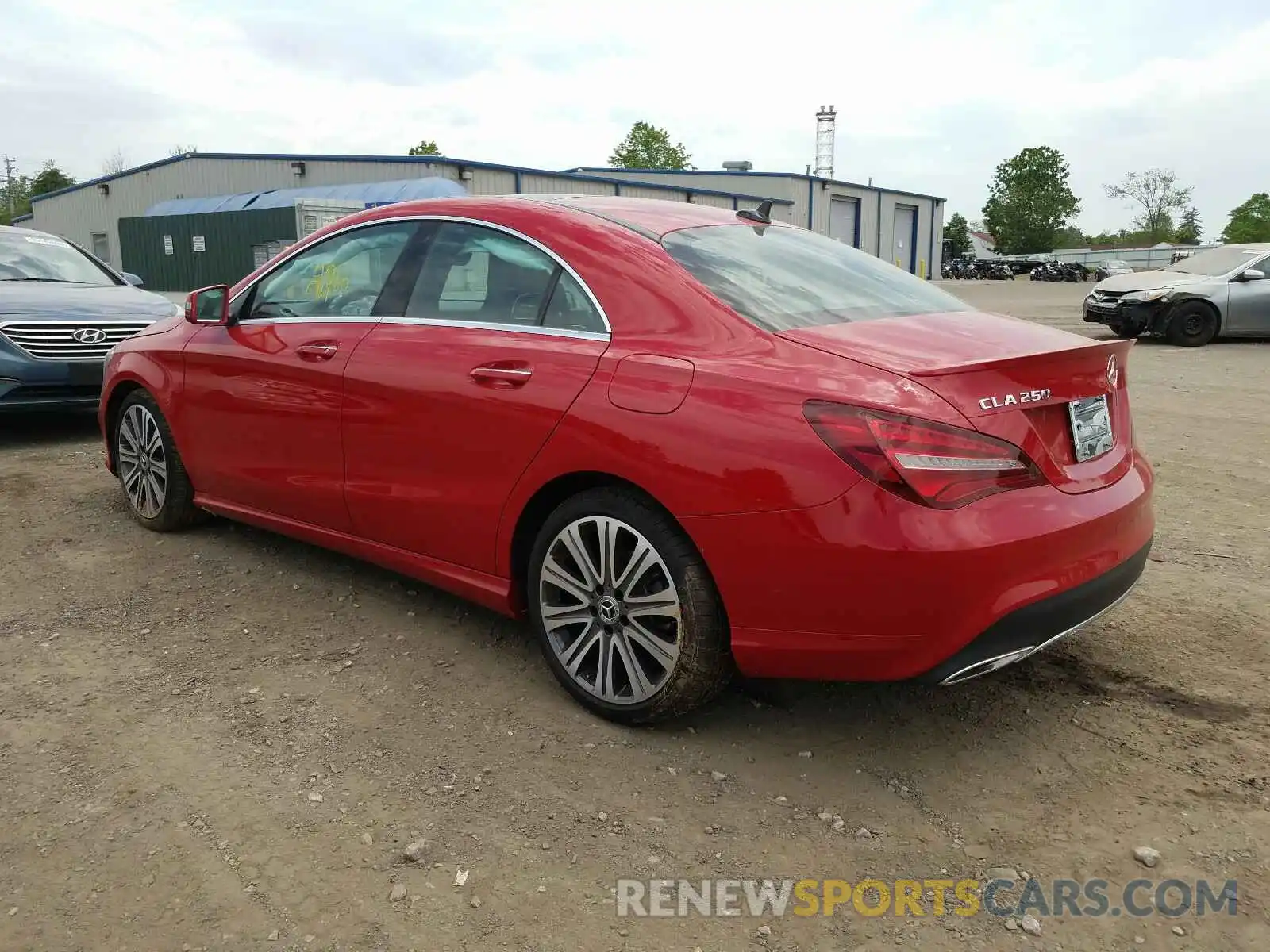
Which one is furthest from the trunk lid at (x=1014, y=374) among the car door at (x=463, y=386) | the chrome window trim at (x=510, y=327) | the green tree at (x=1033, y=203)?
the green tree at (x=1033, y=203)

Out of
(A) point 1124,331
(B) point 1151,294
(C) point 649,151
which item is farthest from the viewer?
(C) point 649,151

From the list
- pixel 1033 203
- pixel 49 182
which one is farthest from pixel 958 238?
pixel 49 182

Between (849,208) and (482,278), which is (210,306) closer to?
(482,278)

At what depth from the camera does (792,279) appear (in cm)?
320

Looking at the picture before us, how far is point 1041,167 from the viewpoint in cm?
10112

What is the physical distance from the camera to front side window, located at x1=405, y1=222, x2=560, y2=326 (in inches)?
128

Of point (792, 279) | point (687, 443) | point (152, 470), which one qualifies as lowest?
point (152, 470)

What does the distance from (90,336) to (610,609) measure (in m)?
5.77

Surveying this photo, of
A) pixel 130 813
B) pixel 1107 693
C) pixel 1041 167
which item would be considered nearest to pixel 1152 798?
pixel 1107 693

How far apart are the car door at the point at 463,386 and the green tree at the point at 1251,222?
122932 mm

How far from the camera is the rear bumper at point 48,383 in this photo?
22.4 ft

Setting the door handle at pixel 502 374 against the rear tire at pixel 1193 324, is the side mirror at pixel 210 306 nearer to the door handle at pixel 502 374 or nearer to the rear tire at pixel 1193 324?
the door handle at pixel 502 374

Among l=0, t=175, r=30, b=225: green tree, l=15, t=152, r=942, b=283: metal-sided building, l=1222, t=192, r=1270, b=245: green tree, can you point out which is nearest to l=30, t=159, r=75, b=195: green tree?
l=0, t=175, r=30, b=225: green tree

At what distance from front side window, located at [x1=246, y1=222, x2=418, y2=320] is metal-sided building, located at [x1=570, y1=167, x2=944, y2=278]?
118ft
